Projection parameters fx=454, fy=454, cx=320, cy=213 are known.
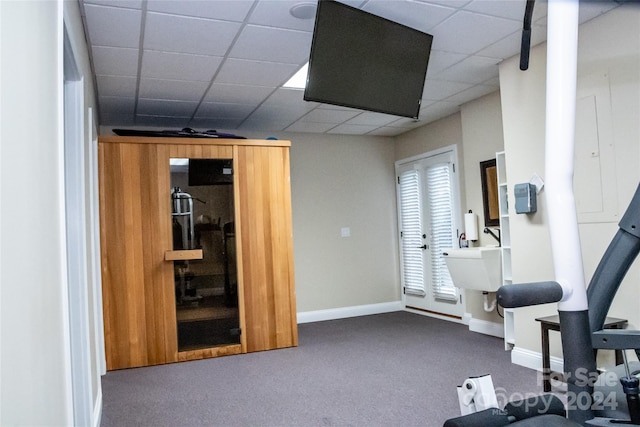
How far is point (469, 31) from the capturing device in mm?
3145

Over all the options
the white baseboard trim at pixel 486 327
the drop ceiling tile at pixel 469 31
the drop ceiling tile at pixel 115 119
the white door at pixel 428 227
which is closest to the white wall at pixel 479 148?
the white baseboard trim at pixel 486 327

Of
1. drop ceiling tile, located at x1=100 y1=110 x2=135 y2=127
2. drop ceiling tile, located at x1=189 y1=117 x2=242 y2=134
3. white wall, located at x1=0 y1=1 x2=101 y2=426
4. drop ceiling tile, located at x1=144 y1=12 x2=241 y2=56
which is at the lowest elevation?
white wall, located at x1=0 y1=1 x2=101 y2=426

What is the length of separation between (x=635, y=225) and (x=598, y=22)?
2.41 meters

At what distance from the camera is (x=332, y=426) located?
265cm

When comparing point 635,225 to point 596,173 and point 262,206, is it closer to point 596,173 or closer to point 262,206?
point 596,173

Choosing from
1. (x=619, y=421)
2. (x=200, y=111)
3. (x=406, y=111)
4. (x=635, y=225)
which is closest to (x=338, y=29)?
(x=406, y=111)

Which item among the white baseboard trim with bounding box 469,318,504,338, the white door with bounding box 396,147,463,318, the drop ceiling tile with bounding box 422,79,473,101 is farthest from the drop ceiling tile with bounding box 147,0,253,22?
the white baseboard trim with bounding box 469,318,504,338

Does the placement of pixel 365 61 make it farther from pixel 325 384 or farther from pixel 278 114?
pixel 278 114

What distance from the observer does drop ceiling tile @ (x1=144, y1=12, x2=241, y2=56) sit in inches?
111

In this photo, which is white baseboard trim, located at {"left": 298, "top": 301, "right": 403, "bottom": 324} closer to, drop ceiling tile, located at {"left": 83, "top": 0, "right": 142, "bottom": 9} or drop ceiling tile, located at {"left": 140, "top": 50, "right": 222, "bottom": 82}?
drop ceiling tile, located at {"left": 140, "top": 50, "right": 222, "bottom": 82}

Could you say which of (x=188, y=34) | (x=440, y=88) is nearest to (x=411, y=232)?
(x=440, y=88)

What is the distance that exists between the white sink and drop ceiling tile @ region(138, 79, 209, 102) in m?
2.89

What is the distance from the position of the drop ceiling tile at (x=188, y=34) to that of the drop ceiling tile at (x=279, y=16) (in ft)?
0.58

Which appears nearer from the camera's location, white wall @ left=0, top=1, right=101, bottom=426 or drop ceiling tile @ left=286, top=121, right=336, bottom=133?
white wall @ left=0, top=1, right=101, bottom=426
